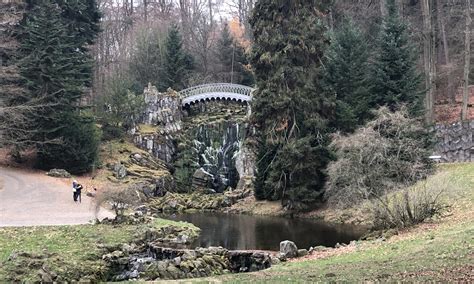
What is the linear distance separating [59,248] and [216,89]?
31.3m

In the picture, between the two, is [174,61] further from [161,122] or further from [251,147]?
[251,147]

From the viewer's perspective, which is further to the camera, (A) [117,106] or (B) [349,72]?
(A) [117,106]

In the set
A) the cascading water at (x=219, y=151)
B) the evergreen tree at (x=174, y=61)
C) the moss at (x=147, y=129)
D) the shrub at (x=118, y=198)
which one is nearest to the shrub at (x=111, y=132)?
the moss at (x=147, y=129)

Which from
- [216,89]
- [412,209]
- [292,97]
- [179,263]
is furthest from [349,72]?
[179,263]

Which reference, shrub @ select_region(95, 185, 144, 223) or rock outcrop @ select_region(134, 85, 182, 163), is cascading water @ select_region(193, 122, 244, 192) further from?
shrub @ select_region(95, 185, 144, 223)

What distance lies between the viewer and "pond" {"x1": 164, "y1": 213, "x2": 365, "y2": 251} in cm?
2100

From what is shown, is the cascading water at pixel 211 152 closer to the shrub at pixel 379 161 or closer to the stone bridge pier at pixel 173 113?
the stone bridge pier at pixel 173 113

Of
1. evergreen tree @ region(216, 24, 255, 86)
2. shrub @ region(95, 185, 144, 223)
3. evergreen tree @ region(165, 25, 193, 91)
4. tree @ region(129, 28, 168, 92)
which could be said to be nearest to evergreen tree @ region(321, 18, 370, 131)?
shrub @ region(95, 185, 144, 223)

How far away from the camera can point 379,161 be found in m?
23.4

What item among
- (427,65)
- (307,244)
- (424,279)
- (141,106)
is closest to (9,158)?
(141,106)

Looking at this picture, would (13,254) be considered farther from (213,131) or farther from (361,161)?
(213,131)

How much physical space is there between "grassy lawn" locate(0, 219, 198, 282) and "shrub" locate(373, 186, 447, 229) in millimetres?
9532

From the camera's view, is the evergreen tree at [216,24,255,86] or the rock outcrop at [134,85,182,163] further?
the evergreen tree at [216,24,255,86]

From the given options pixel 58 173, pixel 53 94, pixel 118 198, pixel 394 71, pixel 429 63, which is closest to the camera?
pixel 118 198
